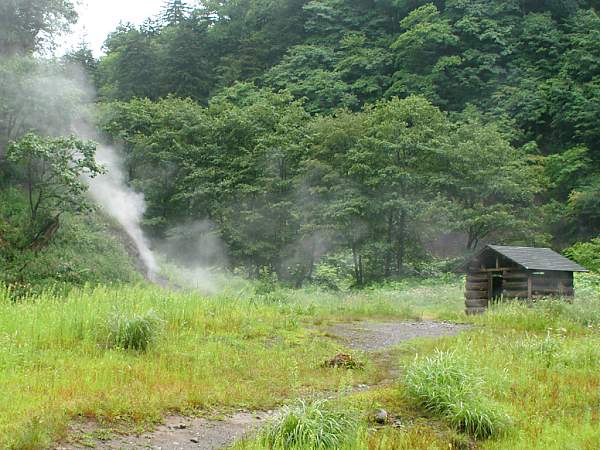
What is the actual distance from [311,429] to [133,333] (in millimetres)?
4102

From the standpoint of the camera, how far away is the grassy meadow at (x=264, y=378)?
616cm

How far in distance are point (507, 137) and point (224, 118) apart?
49.2 feet

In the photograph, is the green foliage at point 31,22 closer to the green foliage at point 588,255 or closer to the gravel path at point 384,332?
the gravel path at point 384,332

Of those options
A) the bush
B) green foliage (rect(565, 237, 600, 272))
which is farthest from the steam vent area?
the bush

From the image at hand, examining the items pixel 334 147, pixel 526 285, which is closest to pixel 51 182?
pixel 334 147

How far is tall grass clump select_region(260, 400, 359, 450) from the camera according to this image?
571 cm

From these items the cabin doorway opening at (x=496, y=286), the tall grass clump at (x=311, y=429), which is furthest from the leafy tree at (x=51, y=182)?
the tall grass clump at (x=311, y=429)

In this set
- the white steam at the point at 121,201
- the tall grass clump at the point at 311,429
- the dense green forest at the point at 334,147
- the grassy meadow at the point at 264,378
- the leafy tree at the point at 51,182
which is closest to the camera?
the tall grass clump at the point at 311,429

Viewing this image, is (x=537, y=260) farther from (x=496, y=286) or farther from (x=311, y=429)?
(x=311, y=429)

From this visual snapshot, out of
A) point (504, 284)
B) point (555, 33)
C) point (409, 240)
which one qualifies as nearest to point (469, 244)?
point (409, 240)

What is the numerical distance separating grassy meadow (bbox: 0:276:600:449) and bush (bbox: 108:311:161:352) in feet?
0.06

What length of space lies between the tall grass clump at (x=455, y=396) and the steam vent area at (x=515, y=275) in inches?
404

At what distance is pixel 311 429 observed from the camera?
580 cm

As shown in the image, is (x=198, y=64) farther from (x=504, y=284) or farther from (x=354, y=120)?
(x=504, y=284)
